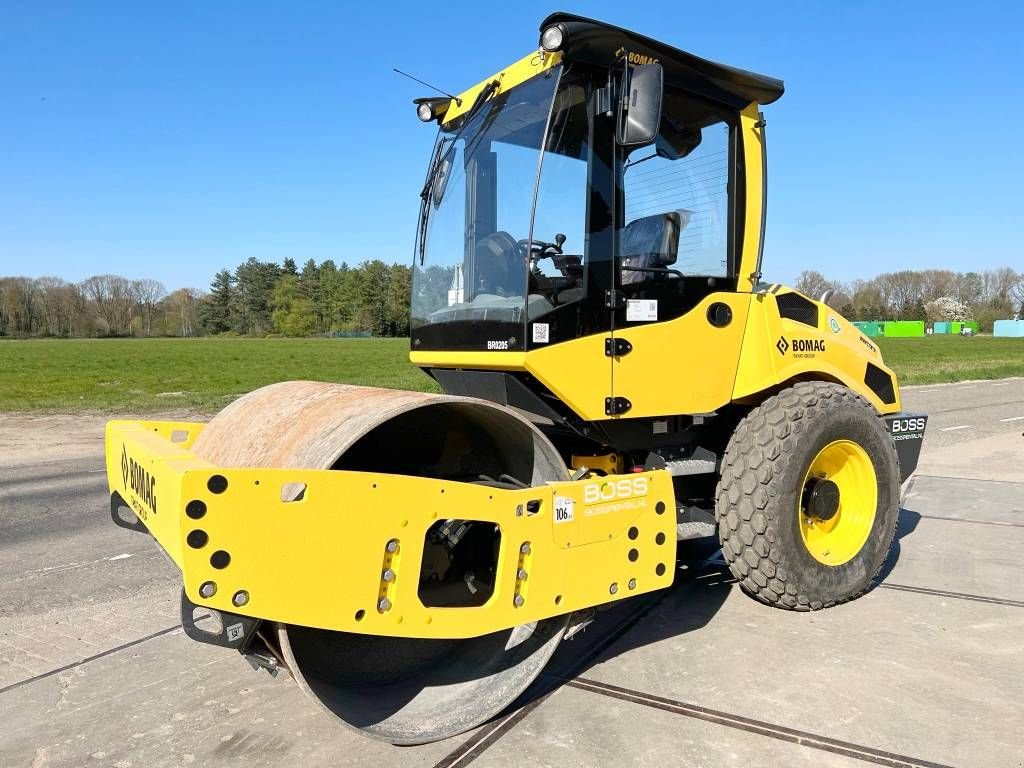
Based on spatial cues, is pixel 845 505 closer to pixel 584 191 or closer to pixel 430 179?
pixel 584 191

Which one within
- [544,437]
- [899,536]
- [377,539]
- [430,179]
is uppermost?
[430,179]

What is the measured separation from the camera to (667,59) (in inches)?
150

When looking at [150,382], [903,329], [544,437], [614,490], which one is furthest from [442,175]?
[903,329]

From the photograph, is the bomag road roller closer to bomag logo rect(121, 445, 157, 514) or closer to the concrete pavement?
bomag logo rect(121, 445, 157, 514)

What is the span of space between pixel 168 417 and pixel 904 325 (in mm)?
90178

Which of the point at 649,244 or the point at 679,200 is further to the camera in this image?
the point at 679,200

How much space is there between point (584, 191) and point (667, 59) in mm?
819

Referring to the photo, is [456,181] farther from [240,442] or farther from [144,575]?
[144,575]

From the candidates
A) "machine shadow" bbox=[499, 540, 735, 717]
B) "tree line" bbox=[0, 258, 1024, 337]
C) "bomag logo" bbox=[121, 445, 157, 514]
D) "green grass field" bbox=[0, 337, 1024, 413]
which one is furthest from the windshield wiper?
"tree line" bbox=[0, 258, 1024, 337]

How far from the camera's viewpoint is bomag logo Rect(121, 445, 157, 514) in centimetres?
280

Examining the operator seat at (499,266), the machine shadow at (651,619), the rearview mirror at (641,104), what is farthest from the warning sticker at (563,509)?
the rearview mirror at (641,104)

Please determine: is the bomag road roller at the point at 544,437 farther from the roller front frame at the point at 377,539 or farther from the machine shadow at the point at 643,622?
the machine shadow at the point at 643,622

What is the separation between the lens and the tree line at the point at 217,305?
98188 mm

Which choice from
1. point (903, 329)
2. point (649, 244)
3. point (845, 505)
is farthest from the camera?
point (903, 329)
